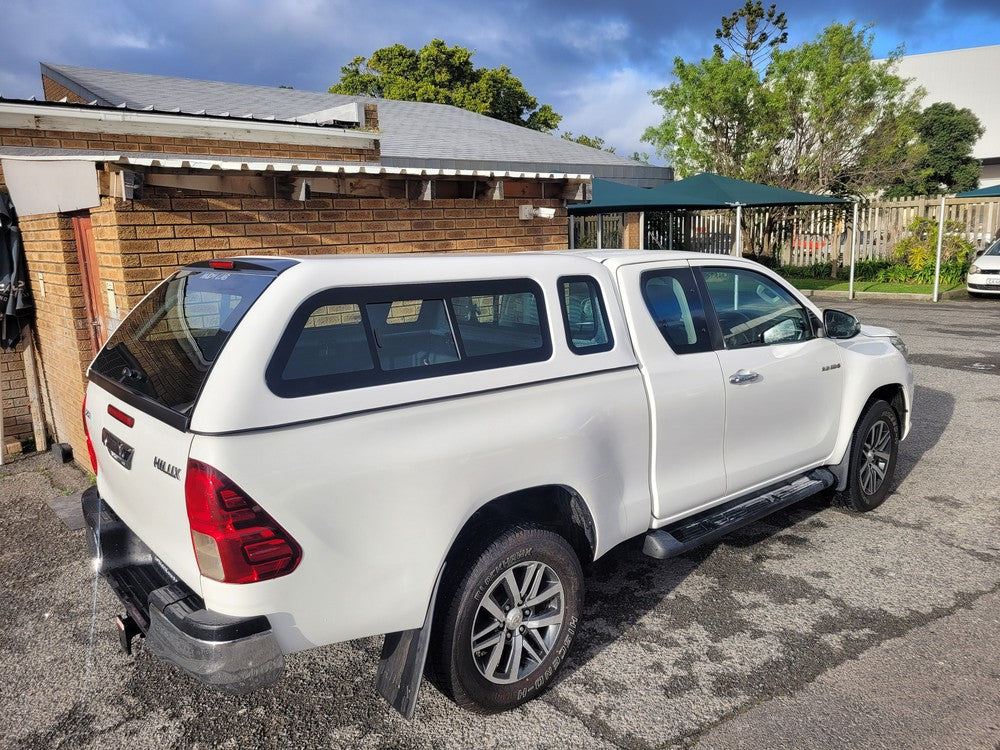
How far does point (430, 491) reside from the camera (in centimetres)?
271

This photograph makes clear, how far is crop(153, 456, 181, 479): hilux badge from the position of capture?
248cm

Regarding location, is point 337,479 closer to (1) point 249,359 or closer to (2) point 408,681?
(1) point 249,359

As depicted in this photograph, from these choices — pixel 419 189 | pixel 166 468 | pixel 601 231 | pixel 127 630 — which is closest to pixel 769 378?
pixel 166 468

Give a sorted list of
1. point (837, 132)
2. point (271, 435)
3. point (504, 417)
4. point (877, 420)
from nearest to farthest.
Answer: point (271, 435), point (504, 417), point (877, 420), point (837, 132)

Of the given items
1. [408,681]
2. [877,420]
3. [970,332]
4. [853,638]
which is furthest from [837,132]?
[408,681]

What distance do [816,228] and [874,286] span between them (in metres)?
3.42

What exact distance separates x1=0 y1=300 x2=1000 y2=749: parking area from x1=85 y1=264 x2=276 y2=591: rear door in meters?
0.87

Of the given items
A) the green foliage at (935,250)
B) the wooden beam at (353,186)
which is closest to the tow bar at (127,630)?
the wooden beam at (353,186)

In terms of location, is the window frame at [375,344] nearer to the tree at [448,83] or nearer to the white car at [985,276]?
the white car at [985,276]

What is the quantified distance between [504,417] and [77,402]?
15.8 feet

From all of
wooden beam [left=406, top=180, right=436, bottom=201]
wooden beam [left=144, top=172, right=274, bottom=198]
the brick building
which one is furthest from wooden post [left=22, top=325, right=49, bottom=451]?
wooden beam [left=406, top=180, right=436, bottom=201]

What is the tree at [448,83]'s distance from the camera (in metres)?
34.2

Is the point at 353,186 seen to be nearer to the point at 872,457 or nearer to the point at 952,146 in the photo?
the point at 872,457

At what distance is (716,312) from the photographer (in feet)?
13.3
